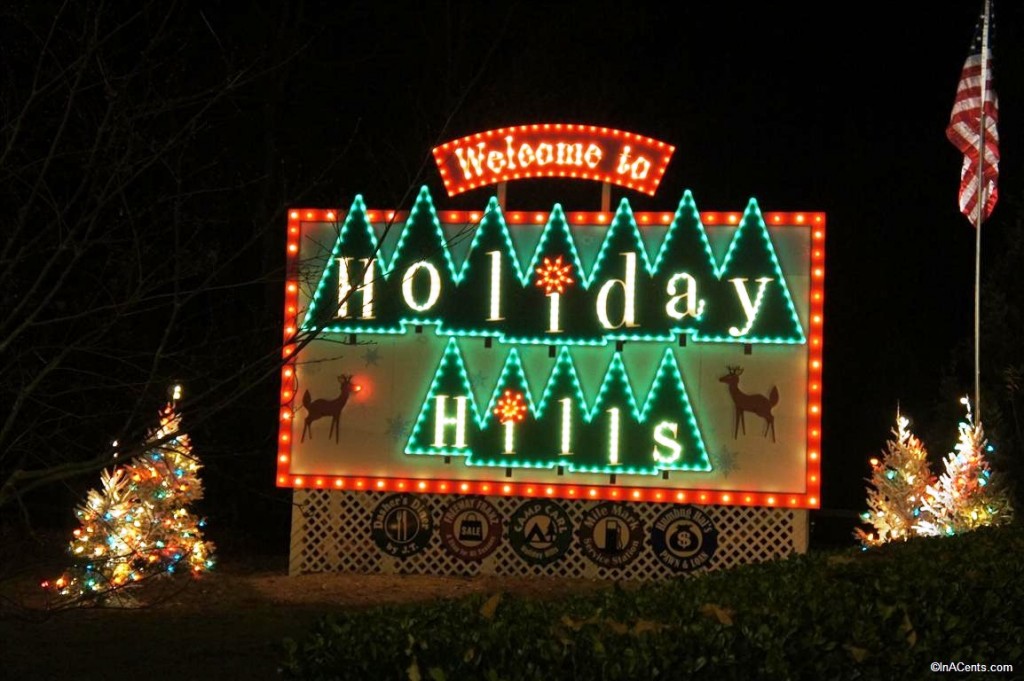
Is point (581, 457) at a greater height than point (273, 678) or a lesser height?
greater

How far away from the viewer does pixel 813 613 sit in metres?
6.43

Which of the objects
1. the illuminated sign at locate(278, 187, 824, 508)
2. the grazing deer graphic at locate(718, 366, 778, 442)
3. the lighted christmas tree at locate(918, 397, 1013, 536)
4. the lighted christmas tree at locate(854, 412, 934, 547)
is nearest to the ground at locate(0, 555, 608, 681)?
the illuminated sign at locate(278, 187, 824, 508)

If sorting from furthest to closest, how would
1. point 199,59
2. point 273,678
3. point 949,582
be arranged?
point 199,59 → point 273,678 → point 949,582

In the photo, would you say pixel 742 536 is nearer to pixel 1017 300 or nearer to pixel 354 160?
pixel 1017 300

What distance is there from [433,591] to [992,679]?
7605mm

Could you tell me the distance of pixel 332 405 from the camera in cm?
1509

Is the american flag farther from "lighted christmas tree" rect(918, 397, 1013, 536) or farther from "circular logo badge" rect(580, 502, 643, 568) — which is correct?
"circular logo badge" rect(580, 502, 643, 568)

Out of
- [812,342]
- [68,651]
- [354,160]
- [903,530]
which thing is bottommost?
[68,651]

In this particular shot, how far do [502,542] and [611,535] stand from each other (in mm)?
1247

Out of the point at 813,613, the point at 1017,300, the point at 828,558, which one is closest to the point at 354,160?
the point at 1017,300

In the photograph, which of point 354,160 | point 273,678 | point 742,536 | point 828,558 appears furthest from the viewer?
point 354,160

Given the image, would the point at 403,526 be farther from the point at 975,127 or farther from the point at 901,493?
the point at 975,127

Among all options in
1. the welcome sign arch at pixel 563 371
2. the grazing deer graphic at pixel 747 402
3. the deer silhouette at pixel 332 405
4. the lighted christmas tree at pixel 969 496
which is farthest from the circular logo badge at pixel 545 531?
the lighted christmas tree at pixel 969 496

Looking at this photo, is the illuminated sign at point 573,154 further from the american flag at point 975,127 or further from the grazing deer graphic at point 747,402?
the american flag at point 975,127
